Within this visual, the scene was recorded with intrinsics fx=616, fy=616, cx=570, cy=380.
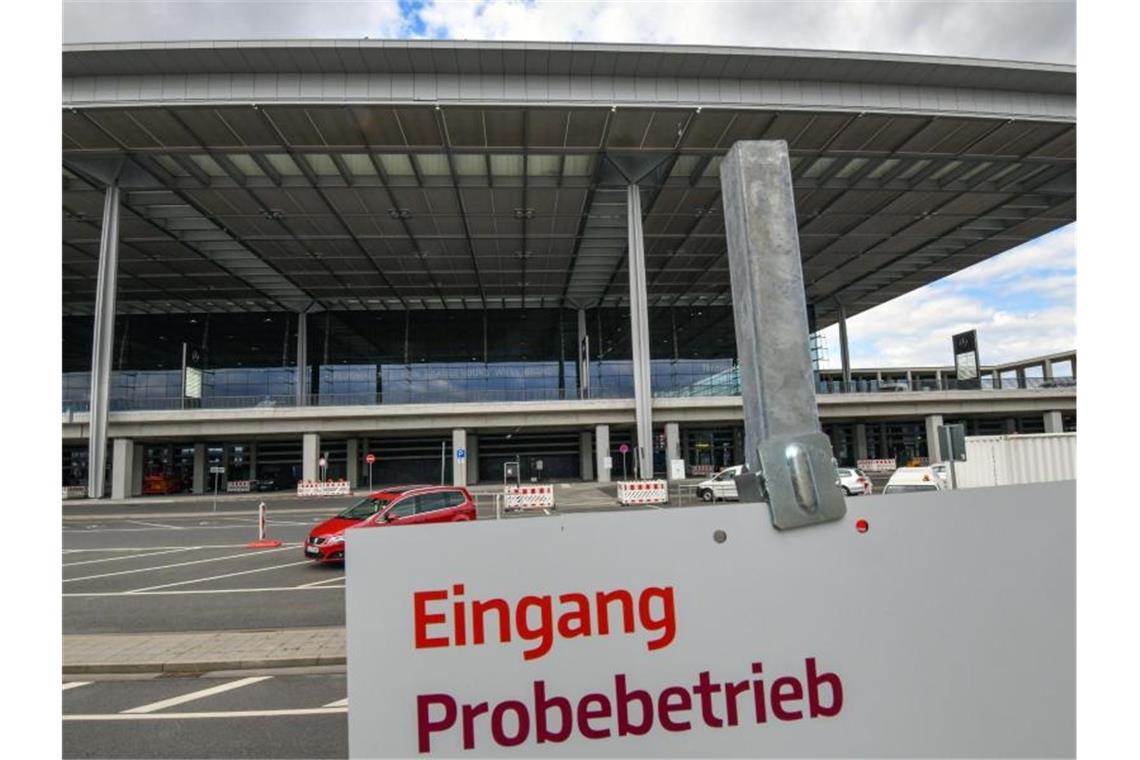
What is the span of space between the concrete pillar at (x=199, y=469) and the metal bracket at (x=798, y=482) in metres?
54.0

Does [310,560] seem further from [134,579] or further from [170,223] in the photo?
[170,223]

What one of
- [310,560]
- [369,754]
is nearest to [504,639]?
[369,754]

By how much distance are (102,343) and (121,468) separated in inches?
335

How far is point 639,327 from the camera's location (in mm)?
35812

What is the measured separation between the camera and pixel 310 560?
14.7 m

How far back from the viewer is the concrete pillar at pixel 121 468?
3784cm

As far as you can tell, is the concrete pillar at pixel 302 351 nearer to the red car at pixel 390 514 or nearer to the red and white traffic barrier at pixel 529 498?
the red and white traffic barrier at pixel 529 498

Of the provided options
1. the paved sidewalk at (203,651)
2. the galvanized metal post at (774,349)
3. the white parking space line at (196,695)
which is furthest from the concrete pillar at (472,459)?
the galvanized metal post at (774,349)

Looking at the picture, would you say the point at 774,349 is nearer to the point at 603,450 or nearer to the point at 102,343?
the point at 603,450

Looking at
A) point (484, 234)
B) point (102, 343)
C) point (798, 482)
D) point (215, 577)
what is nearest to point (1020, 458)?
point (798, 482)

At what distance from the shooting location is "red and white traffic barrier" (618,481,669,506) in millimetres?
28484

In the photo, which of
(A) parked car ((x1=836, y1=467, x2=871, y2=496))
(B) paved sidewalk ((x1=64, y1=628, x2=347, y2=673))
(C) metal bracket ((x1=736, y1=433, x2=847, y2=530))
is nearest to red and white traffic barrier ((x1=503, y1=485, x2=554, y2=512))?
(A) parked car ((x1=836, y1=467, x2=871, y2=496))

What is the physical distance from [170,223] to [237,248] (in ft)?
14.1

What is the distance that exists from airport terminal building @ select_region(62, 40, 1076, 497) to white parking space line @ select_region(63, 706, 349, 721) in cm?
2599
